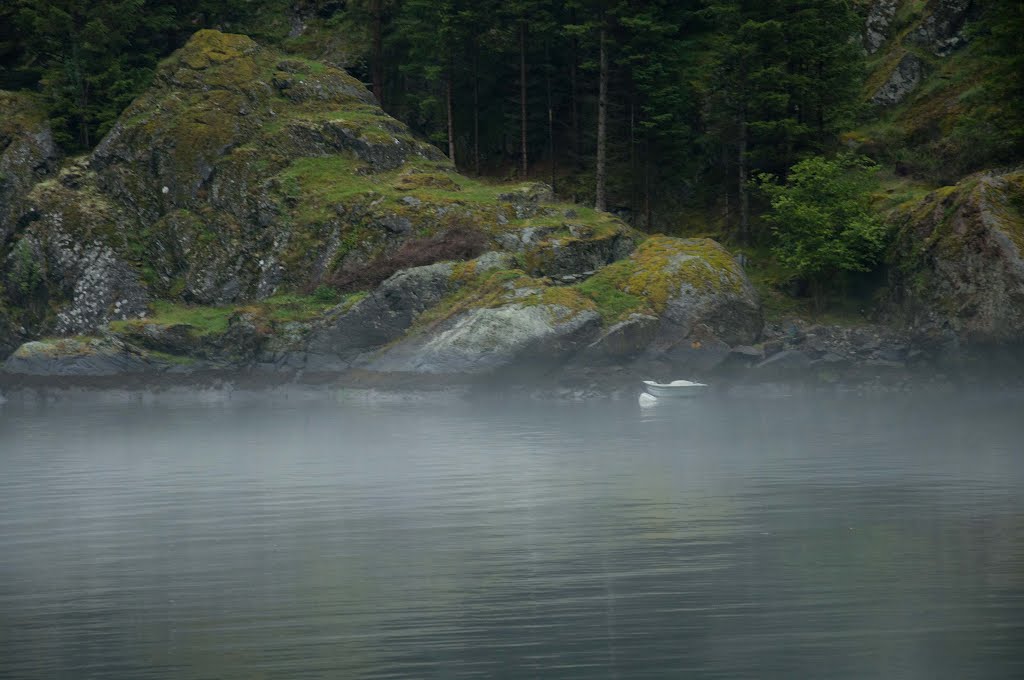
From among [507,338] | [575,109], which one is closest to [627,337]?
[507,338]

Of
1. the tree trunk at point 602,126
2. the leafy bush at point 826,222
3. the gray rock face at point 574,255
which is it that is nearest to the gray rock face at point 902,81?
the leafy bush at point 826,222

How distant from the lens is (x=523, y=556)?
15711mm

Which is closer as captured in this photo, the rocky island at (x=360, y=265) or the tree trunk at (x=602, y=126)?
the rocky island at (x=360, y=265)

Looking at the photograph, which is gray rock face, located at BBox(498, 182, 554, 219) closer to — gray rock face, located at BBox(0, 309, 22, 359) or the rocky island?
the rocky island

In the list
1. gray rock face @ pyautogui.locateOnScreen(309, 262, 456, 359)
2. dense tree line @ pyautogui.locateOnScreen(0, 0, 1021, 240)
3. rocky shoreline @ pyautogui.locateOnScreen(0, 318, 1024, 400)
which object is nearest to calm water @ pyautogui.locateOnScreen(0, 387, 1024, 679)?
rocky shoreline @ pyautogui.locateOnScreen(0, 318, 1024, 400)

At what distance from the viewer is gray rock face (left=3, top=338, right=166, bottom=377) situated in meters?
47.7

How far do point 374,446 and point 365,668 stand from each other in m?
19.2

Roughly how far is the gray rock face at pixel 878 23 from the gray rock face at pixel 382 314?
27.9 m

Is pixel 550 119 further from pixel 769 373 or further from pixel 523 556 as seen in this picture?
pixel 523 556

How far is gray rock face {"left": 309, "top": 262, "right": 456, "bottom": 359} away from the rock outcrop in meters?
19.2

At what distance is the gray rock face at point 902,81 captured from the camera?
54.6 m

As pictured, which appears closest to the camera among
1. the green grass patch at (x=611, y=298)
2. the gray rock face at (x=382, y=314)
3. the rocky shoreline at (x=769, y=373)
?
the rocky shoreline at (x=769, y=373)

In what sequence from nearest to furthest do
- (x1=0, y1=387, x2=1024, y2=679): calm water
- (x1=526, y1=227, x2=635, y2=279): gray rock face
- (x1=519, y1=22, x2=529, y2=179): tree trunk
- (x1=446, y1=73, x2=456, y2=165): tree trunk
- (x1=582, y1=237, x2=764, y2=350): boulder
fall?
(x1=0, y1=387, x2=1024, y2=679): calm water
(x1=582, y1=237, x2=764, y2=350): boulder
(x1=526, y1=227, x2=635, y2=279): gray rock face
(x1=519, y1=22, x2=529, y2=179): tree trunk
(x1=446, y1=73, x2=456, y2=165): tree trunk

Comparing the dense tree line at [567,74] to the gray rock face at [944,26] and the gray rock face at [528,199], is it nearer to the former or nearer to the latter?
the gray rock face at [528,199]
